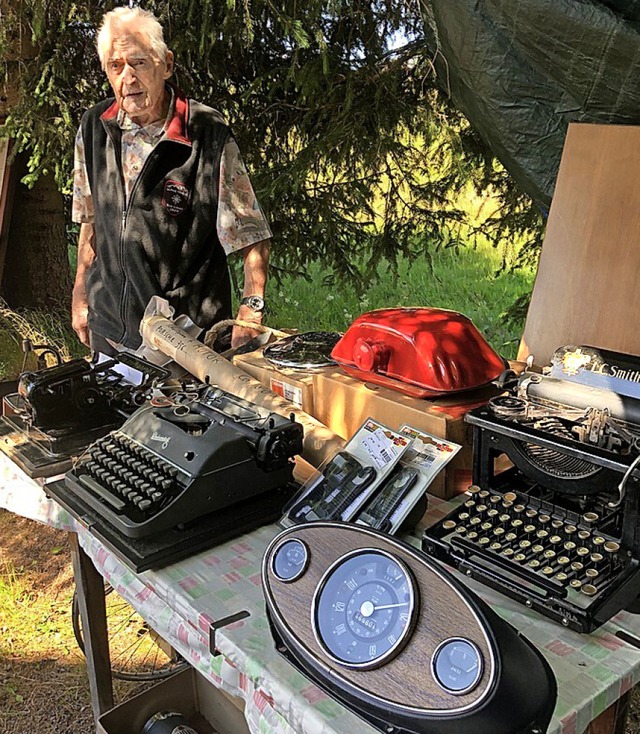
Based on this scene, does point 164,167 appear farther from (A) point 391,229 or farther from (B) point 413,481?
(A) point 391,229

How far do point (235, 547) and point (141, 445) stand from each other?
307mm

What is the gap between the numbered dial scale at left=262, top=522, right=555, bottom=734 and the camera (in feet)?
2.74

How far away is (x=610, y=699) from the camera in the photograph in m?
0.98

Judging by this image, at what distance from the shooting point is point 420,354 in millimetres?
1586

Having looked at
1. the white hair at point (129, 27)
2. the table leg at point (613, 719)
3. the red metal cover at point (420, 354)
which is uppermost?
the white hair at point (129, 27)

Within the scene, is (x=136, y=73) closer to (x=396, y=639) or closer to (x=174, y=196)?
(x=174, y=196)

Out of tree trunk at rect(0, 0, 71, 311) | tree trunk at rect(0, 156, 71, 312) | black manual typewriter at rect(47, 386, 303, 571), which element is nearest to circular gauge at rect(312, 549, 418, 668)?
black manual typewriter at rect(47, 386, 303, 571)

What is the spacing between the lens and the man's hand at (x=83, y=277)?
2.69 meters

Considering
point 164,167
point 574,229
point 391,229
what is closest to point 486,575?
point 574,229

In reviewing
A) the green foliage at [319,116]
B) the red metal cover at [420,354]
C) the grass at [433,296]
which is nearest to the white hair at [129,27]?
the green foliage at [319,116]

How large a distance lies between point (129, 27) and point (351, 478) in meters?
1.68

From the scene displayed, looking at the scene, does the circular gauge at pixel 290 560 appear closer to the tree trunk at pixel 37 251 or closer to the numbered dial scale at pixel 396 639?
the numbered dial scale at pixel 396 639

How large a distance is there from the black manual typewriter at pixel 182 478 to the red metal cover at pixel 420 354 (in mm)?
312

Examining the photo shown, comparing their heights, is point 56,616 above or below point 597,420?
below
